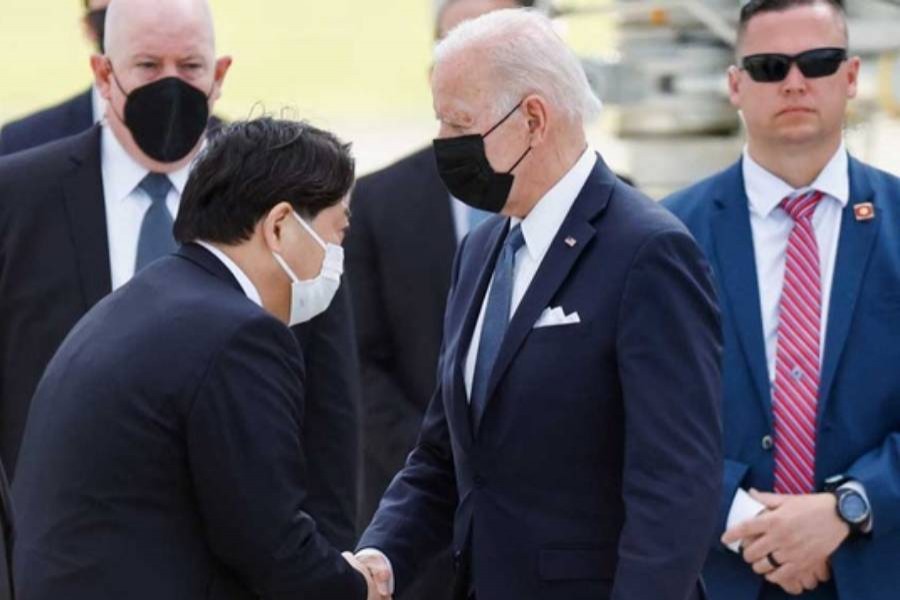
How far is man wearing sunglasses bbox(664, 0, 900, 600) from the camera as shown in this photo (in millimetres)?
4809

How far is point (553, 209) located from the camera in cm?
429

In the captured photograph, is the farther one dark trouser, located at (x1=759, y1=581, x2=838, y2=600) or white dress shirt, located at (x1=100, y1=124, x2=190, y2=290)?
white dress shirt, located at (x1=100, y1=124, x2=190, y2=290)

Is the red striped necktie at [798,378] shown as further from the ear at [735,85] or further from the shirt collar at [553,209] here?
the shirt collar at [553,209]

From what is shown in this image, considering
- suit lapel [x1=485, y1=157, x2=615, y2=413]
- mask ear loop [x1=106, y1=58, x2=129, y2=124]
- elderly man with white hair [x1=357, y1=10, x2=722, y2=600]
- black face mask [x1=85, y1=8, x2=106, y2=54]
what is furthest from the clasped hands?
black face mask [x1=85, y1=8, x2=106, y2=54]

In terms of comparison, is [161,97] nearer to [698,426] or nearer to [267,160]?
[267,160]

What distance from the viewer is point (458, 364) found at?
4383 mm

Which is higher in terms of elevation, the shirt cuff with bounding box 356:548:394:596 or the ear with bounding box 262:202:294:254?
the ear with bounding box 262:202:294:254

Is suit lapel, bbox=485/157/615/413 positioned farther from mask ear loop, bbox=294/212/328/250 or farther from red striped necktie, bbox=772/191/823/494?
red striped necktie, bbox=772/191/823/494

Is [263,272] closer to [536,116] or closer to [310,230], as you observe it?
[310,230]

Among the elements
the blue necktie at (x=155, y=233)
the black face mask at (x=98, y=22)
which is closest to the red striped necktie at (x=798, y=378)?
the blue necktie at (x=155, y=233)

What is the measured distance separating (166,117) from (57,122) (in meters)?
0.92

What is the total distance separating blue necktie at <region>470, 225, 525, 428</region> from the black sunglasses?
0.99 m

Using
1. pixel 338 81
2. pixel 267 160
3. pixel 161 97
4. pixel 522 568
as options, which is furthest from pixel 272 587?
pixel 338 81

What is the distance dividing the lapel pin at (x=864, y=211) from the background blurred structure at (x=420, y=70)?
48.0 inches
